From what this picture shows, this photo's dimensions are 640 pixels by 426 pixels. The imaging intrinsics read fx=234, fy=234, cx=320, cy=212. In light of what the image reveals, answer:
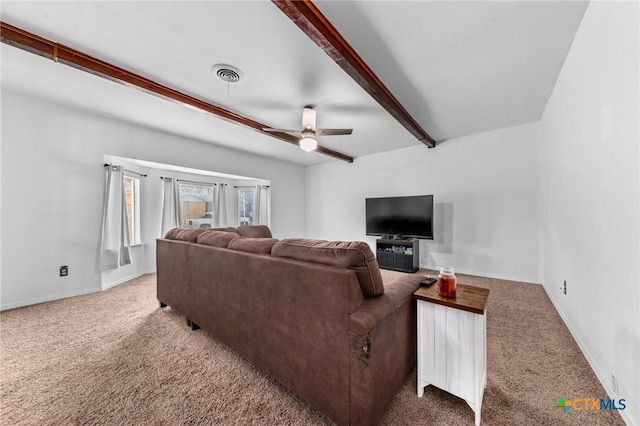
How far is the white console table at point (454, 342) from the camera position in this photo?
1210 mm

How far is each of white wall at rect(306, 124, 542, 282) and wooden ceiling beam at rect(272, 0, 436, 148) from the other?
2184mm

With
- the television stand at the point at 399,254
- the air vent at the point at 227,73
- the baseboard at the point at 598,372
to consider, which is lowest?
the baseboard at the point at 598,372

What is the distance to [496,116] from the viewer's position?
3396 millimetres

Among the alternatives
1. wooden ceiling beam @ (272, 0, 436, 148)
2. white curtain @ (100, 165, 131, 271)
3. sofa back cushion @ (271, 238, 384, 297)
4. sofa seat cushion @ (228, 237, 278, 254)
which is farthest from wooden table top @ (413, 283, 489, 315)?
white curtain @ (100, 165, 131, 271)

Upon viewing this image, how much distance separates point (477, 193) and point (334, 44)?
3.64m

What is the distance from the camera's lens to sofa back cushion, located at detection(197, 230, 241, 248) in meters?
1.97

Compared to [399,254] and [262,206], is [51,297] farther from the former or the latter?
[399,254]

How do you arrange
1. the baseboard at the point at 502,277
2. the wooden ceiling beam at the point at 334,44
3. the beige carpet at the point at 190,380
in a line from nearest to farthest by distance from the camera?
the beige carpet at the point at 190,380 → the wooden ceiling beam at the point at 334,44 → the baseboard at the point at 502,277

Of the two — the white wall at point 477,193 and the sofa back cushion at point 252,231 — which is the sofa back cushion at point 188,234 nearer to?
the sofa back cushion at point 252,231

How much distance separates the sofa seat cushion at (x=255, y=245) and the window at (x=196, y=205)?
3.78 m

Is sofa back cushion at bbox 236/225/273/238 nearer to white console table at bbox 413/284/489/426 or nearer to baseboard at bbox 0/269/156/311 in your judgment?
baseboard at bbox 0/269/156/311

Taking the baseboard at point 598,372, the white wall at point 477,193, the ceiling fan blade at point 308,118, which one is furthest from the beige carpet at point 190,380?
the ceiling fan blade at point 308,118

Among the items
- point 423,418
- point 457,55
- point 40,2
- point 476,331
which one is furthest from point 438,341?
point 40,2

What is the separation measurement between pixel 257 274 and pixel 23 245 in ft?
11.2
